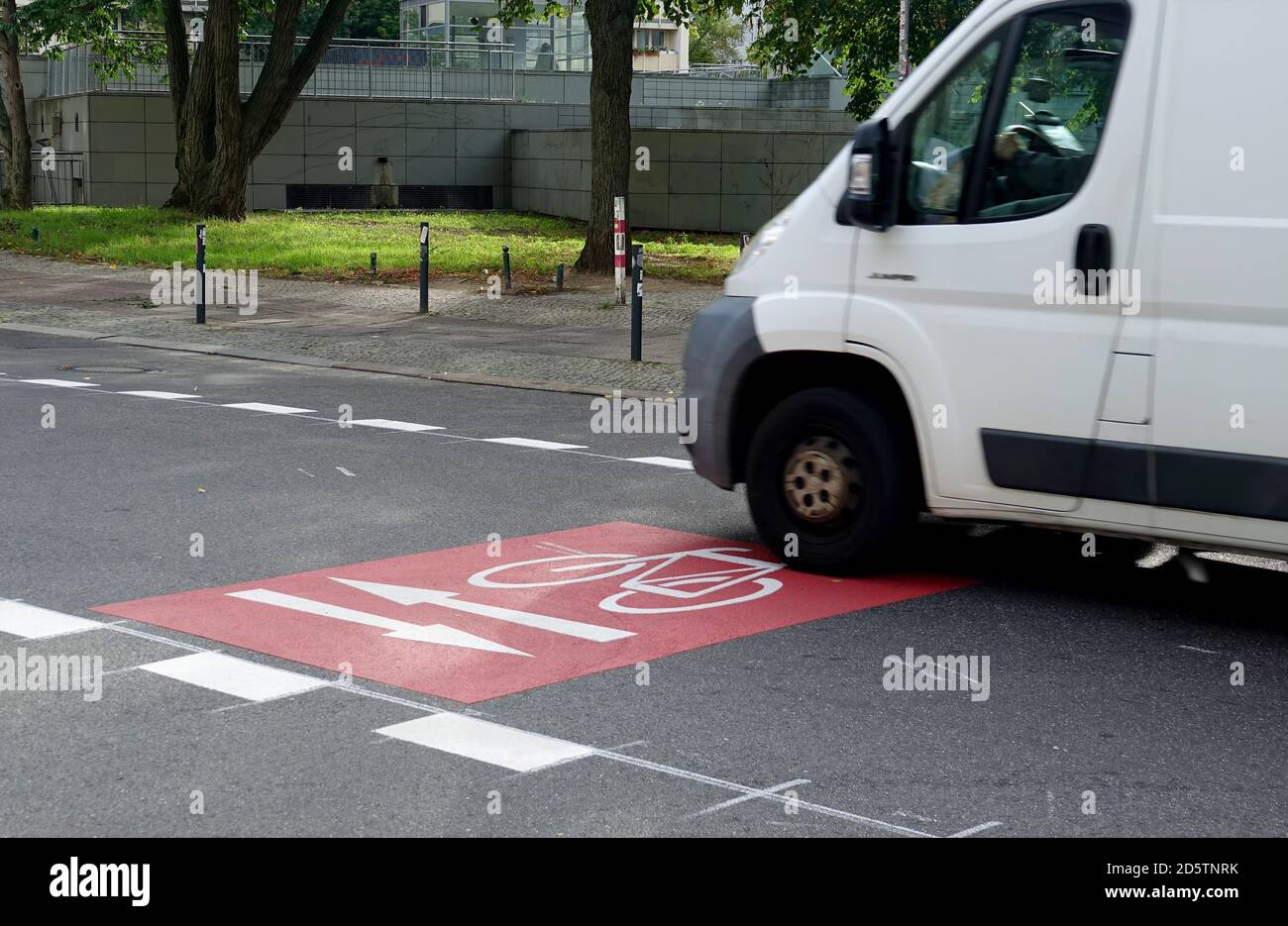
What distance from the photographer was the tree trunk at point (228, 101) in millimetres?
34156

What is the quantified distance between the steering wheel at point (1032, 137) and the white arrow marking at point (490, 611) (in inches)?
99.8

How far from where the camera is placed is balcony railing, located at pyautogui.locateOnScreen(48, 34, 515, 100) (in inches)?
1818

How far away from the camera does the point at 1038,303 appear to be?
23.4 feet

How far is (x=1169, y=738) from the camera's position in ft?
18.1

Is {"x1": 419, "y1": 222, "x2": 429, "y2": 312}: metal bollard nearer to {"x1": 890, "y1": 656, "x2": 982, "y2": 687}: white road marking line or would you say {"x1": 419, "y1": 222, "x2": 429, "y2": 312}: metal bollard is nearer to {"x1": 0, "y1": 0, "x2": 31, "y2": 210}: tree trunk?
{"x1": 890, "y1": 656, "x2": 982, "y2": 687}: white road marking line

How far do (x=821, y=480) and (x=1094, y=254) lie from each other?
5.14 feet

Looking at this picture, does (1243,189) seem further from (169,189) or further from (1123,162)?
(169,189)

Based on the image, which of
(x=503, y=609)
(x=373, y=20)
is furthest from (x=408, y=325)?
(x=373, y=20)

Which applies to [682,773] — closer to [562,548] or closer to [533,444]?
[562,548]

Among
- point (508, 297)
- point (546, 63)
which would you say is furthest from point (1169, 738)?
point (546, 63)

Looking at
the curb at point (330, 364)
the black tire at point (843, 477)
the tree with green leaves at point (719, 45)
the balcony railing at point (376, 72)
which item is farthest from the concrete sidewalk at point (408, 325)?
the tree with green leaves at point (719, 45)

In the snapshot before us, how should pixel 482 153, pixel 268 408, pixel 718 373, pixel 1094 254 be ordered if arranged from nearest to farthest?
pixel 1094 254, pixel 718 373, pixel 268 408, pixel 482 153

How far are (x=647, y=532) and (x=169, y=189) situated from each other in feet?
126

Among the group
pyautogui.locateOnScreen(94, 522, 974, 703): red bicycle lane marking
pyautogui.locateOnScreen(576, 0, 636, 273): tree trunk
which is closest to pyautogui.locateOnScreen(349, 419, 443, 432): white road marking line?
pyautogui.locateOnScreen(94, 522, 974, 703): red bicycle lane marking
